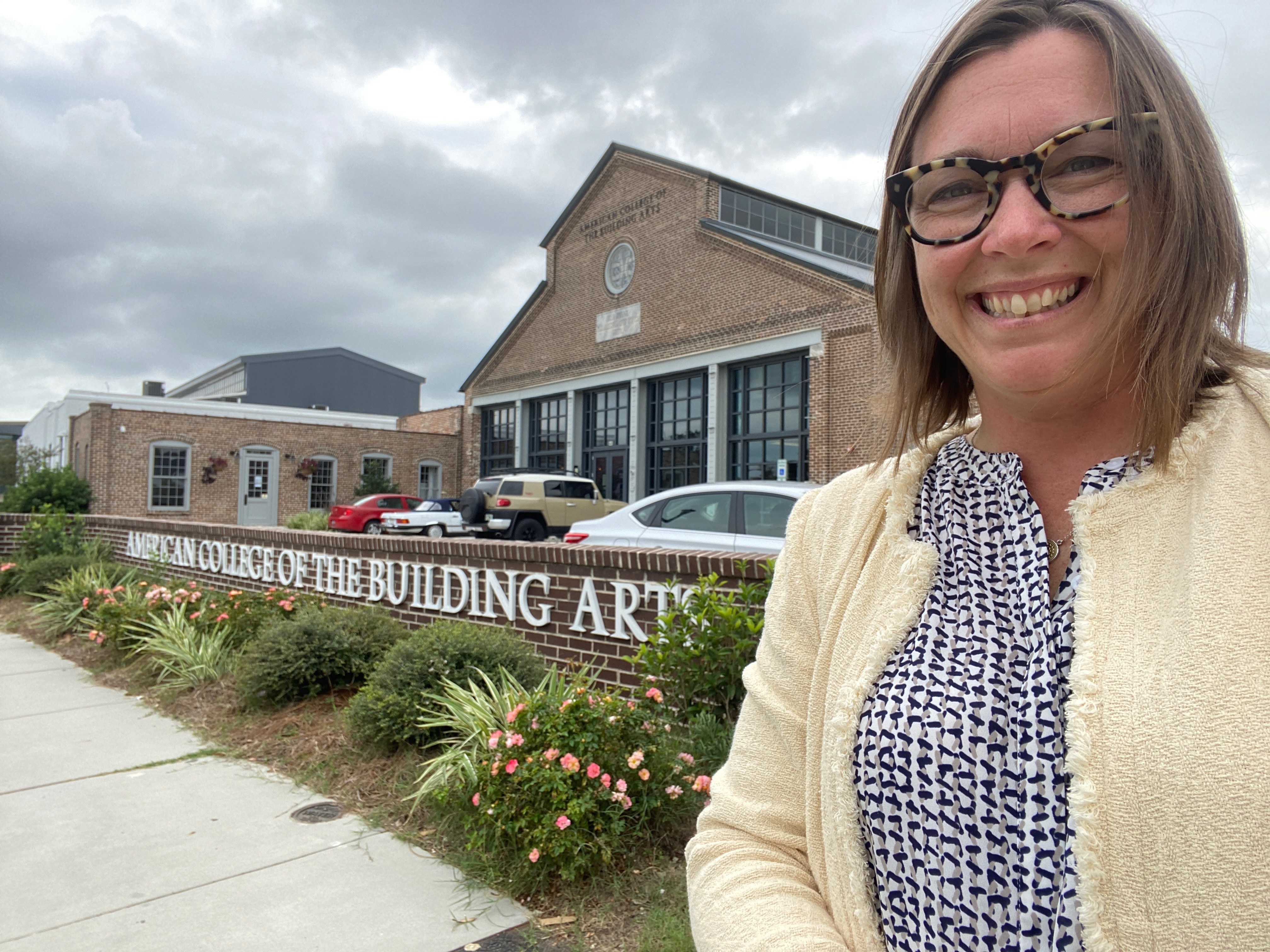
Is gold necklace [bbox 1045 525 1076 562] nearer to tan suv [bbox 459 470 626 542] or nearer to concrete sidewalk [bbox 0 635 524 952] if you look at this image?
concrete sidewalk [bbox 0 635 524 952]

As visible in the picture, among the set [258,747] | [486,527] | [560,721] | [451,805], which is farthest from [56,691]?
[486,527]

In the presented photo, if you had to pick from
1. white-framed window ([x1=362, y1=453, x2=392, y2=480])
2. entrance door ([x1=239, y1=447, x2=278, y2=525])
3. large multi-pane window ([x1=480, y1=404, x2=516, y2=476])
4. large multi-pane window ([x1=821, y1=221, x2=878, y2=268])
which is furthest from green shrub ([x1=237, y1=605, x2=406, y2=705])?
white-framed window ([x1=362, y1=453, x2=392, y2=480])

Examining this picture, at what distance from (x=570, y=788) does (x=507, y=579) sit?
3.04 metres

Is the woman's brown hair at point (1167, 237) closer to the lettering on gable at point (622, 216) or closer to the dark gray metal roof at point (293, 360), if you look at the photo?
the lettering on gable at point (622, 216)

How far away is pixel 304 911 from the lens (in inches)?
124

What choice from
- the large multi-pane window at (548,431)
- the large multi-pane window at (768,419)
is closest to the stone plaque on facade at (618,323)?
the large multi-pane window at (548,431)

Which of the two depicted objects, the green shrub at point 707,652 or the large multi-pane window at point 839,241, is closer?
the green shrub at point 707,652

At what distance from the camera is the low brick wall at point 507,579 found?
5152mm

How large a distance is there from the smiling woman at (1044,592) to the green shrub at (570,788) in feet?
7.05

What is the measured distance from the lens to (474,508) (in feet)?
72.1

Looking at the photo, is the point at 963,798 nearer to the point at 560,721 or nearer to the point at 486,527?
the point at 560,721

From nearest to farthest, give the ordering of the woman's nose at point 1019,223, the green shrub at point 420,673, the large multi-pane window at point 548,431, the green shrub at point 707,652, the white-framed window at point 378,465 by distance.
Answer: the woman's nose at point 1019,223, the green shrub at point 707,652, the green shrub at point 420,673, the large multi-pane window at point 548,431, the white-framed window at point 378,465

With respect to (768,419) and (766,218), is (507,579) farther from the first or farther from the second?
(766,218)

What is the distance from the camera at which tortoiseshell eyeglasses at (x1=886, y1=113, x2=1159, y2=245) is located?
1005mm
